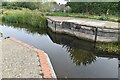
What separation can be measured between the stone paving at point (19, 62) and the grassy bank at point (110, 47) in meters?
5.74

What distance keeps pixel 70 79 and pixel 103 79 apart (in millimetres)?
1476

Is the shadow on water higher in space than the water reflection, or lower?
lower

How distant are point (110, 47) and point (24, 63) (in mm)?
7671

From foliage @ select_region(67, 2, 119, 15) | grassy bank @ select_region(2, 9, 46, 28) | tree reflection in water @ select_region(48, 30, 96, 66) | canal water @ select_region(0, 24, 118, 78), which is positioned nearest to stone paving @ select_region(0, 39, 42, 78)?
canal water @ select_region(0, 24, 118, 78)

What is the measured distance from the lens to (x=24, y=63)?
9.11 m

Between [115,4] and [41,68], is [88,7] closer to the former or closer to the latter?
[115,4]

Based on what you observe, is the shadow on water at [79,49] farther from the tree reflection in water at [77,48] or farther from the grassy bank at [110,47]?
the grassy bank at [110,47]

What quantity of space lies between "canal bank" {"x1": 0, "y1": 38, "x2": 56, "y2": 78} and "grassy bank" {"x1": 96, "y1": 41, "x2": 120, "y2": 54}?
5.63 meters

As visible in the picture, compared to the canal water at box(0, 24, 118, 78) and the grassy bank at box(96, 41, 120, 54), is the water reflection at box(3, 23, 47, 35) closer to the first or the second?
the canal water at box(0, 24, 118, 78)

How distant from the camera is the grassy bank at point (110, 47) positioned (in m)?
14.4

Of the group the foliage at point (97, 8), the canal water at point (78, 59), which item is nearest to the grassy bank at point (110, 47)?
the canal water at point (78, 59)

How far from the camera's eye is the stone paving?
7.96 metres

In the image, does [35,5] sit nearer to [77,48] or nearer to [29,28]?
[29,28]

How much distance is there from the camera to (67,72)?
10.4 m
